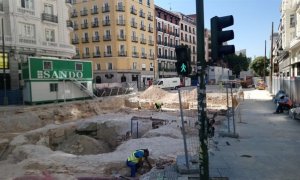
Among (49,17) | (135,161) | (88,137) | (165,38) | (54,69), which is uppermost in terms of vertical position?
(165,38)

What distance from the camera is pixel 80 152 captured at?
1584 centimetres

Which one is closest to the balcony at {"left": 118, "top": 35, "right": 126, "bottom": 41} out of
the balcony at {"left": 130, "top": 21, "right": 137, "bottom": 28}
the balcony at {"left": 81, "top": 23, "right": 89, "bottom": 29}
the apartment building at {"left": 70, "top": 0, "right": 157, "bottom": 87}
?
the apartment building at {"left": 70, "top": 0, "right": 157, "bottom": 87}

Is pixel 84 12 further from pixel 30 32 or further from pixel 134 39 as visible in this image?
pixel 30 32

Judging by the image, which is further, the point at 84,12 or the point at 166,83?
the point at 84,12

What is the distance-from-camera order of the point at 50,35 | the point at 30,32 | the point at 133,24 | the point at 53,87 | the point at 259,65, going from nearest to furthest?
the point at 53,87 → the point at 30,32 → the point at 50,35 → the point at 133,24 → the point at 259,65

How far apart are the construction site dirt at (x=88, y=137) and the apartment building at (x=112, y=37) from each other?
24109mm

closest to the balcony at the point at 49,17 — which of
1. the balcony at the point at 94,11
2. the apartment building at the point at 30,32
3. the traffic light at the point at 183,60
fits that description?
the apartment building at the point at 30,32

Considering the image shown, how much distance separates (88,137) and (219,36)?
1323 cm

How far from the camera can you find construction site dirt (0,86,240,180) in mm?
10305

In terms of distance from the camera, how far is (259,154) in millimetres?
9555

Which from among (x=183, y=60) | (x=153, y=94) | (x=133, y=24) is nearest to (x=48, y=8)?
(x=153, y=94)

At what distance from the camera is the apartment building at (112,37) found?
5769 cm

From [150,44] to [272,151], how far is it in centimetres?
5787

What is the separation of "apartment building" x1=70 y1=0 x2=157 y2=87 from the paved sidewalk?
44426 mm
